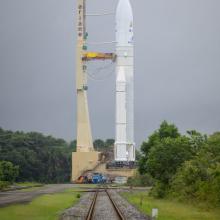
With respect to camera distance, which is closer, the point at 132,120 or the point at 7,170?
the point at 7,170

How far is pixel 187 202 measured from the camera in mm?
37875

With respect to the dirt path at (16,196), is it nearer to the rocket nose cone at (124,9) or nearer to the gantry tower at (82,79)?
the gantry tower at (82,79)

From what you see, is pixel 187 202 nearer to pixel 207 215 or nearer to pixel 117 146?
pixel 207 215

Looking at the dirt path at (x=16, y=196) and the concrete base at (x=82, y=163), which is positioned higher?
the concrete base at (x=82, y=163)

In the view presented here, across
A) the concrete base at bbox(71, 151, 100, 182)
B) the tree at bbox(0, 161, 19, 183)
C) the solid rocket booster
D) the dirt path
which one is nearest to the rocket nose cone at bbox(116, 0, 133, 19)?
the solid rocket booster

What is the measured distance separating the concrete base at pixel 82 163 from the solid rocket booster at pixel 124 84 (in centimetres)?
458

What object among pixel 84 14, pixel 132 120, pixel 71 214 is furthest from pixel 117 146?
pixel 71 214

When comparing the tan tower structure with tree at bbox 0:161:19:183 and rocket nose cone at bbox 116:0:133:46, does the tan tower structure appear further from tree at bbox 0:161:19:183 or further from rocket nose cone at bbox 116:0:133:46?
tree at bbox 0:161:19:183

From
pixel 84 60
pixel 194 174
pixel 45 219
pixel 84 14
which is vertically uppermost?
pixel 84 14

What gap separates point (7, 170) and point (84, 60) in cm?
3227

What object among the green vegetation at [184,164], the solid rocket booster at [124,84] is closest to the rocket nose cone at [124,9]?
the solid rocket booster at [124,84]

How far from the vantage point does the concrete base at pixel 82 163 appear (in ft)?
326

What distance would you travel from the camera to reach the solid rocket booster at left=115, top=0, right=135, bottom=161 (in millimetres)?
95938

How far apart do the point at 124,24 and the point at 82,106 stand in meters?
13.9
